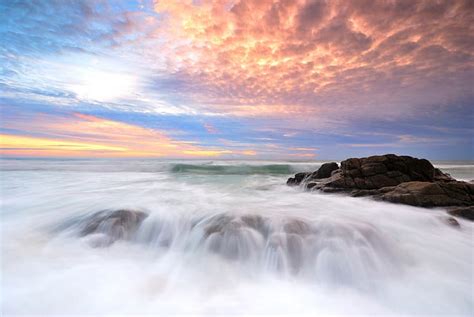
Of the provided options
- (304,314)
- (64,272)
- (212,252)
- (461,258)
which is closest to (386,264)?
(461,258)

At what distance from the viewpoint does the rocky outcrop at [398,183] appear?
286 inches

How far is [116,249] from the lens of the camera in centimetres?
496

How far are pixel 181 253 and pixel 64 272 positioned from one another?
2.02m

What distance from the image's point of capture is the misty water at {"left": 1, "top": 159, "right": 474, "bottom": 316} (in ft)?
11.5

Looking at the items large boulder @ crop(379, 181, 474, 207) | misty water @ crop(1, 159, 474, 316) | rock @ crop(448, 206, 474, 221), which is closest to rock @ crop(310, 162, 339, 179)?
large boulder @ crop(379, 181, 474, 207)

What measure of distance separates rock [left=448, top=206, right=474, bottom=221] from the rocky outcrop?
41 centimetres

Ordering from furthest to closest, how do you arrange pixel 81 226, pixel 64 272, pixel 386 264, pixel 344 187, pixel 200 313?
pixel 344 187 < pixel 81 226 < pixel 386 264 < pixel 64 272 < pixel 200 313

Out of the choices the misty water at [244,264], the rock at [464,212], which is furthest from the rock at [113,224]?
the rock at [464,212]

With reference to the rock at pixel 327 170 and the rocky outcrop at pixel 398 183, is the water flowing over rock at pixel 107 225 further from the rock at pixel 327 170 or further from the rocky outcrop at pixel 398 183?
the rock at pixel 327 170

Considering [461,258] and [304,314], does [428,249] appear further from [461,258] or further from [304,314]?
[304,314]

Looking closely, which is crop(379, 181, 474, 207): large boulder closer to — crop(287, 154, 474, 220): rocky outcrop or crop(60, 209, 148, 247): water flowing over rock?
crop(287, 154, 474, 220): rocky outcrop

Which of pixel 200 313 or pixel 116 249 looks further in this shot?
pixel 116 249

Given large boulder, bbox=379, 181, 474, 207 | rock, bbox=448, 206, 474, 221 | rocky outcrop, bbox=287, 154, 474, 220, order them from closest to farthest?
rock, bbox=448, 206, 474, 221, large boulder, bbox=379, 181, 474, 207, rocky outcrop, bbox=287, 154, 474, 220

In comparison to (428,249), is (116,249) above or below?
below
